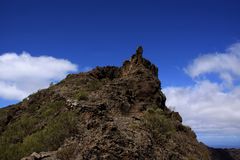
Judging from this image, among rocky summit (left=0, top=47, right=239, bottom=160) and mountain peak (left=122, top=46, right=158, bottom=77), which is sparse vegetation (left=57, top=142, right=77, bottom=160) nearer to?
rocky summit (left=0, top=47, right=239, bottom=160)

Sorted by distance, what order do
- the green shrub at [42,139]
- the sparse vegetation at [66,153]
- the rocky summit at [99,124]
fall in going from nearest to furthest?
the sparse vegetation at [66,153]
the rocky summit at [99,124]
the green shrub at [42,139]

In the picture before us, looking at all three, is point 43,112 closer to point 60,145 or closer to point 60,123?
point 60,123

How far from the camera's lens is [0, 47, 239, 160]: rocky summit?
658 inches

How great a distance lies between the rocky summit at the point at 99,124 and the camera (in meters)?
16.7

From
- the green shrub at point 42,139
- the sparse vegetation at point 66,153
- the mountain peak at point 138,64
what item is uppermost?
the mountain peak at point 138,64

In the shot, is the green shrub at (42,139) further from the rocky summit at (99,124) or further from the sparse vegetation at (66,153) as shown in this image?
the sparse vegetation at (66,153)

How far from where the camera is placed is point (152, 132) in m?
20.4

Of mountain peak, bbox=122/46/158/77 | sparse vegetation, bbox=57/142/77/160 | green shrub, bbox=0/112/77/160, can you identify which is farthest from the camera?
mountain peak, bbox=122/46/158/77

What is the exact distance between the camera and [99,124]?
18.9m

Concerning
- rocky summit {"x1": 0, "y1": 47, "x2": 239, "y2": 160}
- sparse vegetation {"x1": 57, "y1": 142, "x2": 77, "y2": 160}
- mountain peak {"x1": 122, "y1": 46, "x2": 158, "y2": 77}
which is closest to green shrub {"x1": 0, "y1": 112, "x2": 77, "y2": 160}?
rocky summit {"x1": 0, "y1": 47, "x2": 239, "y2": 160}

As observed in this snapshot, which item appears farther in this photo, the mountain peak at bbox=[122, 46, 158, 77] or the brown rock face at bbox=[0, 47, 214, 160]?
the mountain peak at bbox=[122, 46, 158, 77]

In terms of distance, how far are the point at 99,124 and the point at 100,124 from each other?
9cm

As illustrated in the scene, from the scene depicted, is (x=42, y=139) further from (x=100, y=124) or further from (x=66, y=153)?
(x=66, y=153)

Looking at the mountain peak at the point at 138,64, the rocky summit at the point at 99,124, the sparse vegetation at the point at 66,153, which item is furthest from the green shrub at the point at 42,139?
the mountain peak at the point at 138,64
